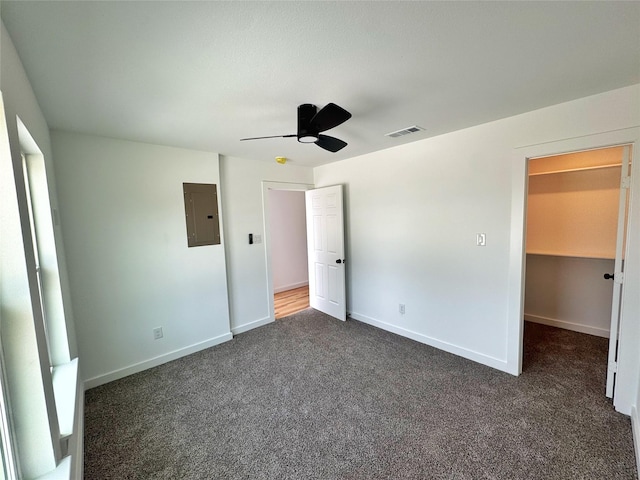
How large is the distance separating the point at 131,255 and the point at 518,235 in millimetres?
3744

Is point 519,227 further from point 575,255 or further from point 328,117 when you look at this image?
point 328,117

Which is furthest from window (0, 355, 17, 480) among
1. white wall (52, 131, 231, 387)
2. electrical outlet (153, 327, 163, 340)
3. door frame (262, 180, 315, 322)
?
door frame (262, 180, 315, 322)

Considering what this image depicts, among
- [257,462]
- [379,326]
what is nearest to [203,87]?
[257,462]

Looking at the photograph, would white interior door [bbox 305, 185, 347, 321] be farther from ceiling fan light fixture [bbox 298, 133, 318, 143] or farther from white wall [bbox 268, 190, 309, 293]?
ceiling fan light fixture [bbox 298, 133, 318, 143]

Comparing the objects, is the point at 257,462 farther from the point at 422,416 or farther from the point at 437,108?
the point at 437,108

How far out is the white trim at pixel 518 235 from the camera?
2188 millimetres

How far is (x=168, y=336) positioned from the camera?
3.01 metres

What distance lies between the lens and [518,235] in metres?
2.39

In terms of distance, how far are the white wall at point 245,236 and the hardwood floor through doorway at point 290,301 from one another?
56cm

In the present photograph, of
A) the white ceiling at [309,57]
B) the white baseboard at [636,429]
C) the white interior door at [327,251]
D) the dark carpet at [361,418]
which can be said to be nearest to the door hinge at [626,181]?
the white ceiling at [309,57]

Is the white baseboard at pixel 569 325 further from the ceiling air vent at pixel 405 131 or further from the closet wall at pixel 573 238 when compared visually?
the ceiling air vent at pixel 405 131

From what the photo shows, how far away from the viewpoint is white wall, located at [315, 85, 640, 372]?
2.26m

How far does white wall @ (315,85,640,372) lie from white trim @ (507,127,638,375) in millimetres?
41

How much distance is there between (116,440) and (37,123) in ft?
7.38
